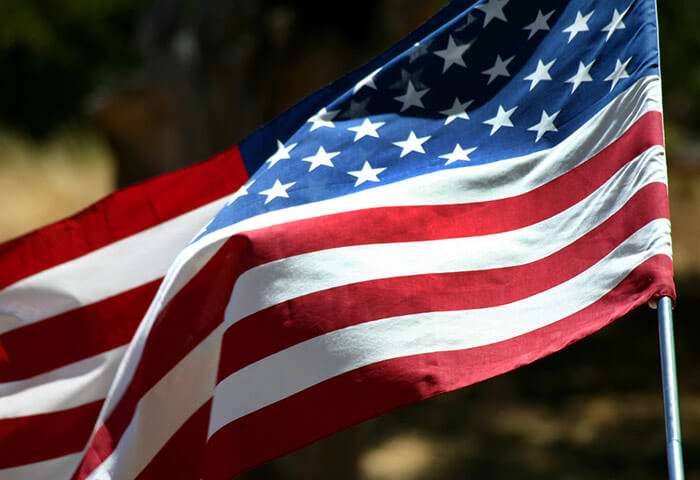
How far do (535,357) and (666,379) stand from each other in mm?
311

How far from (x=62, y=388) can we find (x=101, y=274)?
0.31 meters

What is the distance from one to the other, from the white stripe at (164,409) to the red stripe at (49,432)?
28 cm

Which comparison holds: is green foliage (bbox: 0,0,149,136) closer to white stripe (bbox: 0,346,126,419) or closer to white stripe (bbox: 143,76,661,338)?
white stripe (bbox: 0,346,126,419)

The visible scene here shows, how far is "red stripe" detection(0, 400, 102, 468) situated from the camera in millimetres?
2732

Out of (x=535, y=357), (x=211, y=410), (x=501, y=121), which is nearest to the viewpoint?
(x=535, y=357)

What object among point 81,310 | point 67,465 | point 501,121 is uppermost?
point 501,121

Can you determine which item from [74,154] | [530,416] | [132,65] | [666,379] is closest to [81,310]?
[666,379]

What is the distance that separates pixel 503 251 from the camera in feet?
7.95

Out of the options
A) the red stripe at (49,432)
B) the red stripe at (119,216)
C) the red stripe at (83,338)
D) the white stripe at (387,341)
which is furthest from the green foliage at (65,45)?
the white stripe at (387,341)

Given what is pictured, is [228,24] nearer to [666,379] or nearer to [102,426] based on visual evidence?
[102,426]

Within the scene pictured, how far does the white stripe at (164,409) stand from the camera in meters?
2.47

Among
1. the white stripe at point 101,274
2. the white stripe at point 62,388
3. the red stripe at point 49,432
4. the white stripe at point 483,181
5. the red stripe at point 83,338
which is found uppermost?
the white stripe at point 483,181

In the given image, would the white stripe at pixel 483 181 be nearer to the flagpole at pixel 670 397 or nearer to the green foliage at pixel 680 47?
the flagpole at pixel 670 397

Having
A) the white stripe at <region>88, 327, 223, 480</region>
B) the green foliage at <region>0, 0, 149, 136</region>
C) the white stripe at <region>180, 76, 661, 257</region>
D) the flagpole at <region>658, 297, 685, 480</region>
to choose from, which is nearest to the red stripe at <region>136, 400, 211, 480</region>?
the white stripe at <region>88, 327, 223, 480</region>
